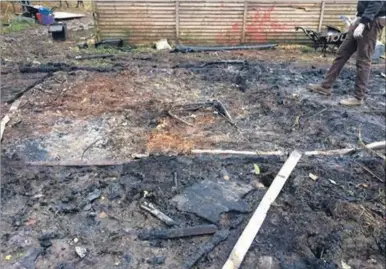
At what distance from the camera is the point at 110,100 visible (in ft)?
18.4

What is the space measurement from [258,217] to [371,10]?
379cm

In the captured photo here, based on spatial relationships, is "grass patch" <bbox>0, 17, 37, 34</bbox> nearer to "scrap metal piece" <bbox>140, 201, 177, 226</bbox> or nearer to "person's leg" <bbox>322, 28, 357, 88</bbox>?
"person's leg" <bbox>322, 28, 357, 88</bbox>

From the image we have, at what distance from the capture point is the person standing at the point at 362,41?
5031mm

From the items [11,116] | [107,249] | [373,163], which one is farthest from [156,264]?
[11,116]

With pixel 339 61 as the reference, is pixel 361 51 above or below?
above

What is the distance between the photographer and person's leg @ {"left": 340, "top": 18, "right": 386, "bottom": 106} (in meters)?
5.19

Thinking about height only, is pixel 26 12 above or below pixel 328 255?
above

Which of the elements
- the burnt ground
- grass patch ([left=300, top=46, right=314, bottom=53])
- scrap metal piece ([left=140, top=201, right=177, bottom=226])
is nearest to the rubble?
the burnt ground

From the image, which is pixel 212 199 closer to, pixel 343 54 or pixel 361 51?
pixel 361 51

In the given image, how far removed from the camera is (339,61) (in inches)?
227

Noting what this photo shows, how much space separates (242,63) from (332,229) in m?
5.52

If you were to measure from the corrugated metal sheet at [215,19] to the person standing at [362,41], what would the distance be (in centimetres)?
488

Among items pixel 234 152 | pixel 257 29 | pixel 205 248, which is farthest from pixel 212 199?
pixel 257 29

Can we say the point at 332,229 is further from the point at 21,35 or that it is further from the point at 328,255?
the point at 21,35
